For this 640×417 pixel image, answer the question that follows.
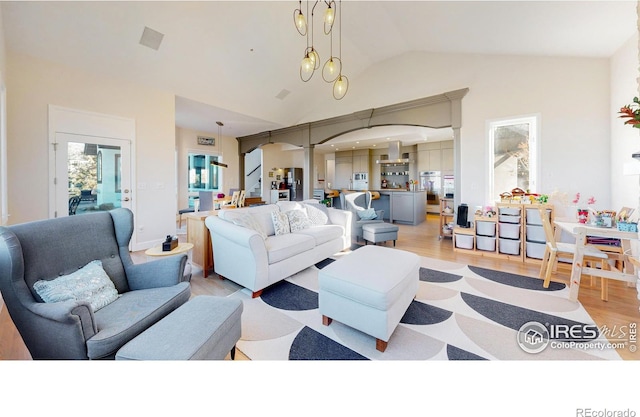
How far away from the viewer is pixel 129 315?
1.33 meters

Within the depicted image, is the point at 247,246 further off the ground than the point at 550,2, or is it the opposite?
the point at 550,2

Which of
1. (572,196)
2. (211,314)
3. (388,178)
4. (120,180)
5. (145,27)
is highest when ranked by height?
(145,27)

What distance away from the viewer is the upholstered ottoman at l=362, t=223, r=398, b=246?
13.5 ft

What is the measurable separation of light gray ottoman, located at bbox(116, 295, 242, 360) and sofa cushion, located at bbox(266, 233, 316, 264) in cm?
107

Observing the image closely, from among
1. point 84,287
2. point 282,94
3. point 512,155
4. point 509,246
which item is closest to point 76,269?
point 84,287

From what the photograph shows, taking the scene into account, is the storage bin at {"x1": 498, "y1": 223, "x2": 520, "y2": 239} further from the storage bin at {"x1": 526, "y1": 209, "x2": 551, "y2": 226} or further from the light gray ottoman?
the light gray ottoman

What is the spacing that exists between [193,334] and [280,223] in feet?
7.19

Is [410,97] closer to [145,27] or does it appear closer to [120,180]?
[145,27]

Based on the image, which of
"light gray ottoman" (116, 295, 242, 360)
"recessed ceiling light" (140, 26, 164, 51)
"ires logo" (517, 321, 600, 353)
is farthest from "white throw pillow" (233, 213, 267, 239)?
"recessed ceiling light" (140, 26, 164, 51)

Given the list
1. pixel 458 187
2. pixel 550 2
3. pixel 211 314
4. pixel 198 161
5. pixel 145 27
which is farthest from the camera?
pixel 198 161

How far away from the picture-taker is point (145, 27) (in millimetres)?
3250

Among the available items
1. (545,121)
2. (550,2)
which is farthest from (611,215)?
(550,2)

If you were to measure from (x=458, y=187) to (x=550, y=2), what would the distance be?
2563 mm

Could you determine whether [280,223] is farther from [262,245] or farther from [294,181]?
[294,181]
